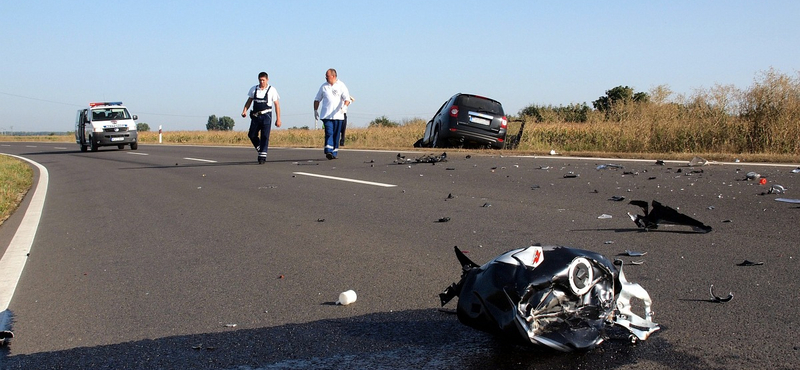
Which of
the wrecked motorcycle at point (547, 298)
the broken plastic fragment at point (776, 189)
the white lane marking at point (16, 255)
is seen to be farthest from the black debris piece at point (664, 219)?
the white lane marking at point (16, 255)

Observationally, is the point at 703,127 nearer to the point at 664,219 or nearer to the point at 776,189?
the point at 776,189

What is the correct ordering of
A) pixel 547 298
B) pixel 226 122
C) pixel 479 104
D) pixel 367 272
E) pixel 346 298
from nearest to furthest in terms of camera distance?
pixel 547 298 < pixel 346 298 < pixel 367 272 < pixel 479 104 < pixel 226 122

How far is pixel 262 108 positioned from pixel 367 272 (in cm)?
1140

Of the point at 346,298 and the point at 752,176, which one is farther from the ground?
the point at 752,176

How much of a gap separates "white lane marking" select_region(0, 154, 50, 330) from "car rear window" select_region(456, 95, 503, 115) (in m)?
11.3

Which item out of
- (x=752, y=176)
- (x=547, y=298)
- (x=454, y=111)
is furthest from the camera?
(x=454, y=111)

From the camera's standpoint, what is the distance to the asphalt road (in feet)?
10.5

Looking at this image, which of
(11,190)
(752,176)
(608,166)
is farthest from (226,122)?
(752,176)

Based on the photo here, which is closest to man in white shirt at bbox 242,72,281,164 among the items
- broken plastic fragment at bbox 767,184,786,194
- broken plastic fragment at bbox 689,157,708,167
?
broken plastic fragment at bbox 689,157,708,167

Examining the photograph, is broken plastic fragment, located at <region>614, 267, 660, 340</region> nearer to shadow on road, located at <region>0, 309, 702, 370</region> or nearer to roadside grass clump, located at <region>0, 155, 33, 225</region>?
shadow on road, located at <region>0, 309, 702, 370</region>

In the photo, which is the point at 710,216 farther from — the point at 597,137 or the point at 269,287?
the point at 597,137

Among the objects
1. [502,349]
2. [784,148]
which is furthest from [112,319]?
[784,148]

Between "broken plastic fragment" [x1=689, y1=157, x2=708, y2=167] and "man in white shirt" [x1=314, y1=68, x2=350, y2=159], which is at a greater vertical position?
"man in white shirt" [x1=314, y1=68, x2=350, y2=159]

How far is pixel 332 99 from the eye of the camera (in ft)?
50.9
